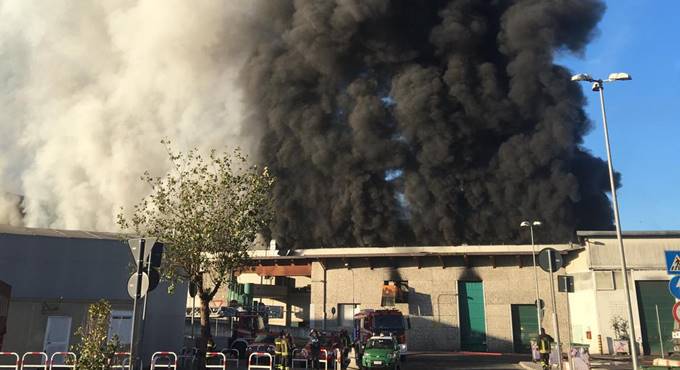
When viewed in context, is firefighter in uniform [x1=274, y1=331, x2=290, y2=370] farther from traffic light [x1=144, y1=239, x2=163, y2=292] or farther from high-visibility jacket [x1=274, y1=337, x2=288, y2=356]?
traffic light [x1=144, y1=239, x2=163, y2=292]

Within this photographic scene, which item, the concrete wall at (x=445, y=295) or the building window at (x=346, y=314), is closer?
the concrete wall at (x=445, y=295)

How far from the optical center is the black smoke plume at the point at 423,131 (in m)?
33.1

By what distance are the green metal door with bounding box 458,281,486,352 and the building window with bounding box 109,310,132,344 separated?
18.5 m

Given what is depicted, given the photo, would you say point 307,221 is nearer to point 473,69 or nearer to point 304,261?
point 304,261

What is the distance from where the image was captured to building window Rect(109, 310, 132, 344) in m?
13.4

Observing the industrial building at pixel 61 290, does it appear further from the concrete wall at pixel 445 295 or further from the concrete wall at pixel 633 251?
the concrete wall at pixel 633 251

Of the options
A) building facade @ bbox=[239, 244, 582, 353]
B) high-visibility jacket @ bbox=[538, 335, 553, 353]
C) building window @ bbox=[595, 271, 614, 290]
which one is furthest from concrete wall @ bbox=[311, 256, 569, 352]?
high-visibility jacket @ bbox=[538, 335, 553, 353]

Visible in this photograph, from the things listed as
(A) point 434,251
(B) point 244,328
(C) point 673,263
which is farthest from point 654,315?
(C) point 673,263

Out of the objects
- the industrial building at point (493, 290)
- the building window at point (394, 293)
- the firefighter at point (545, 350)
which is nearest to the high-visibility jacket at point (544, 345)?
the firefighter at point (545, 350)

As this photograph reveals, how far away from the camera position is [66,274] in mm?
13188

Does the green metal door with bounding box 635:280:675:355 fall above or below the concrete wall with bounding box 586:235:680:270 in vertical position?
below

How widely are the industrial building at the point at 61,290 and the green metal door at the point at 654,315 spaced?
21.5 meters

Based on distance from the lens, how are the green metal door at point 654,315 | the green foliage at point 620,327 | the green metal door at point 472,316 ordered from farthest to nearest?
the green metal door at point 472,316 → the green metal door at point 654,315 → the green foliage at point 620,327

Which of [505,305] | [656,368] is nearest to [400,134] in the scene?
[505,305]
